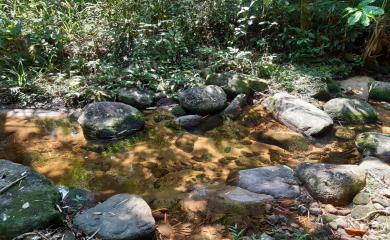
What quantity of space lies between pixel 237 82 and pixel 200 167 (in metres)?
1.99

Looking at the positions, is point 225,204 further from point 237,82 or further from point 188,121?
point 237,82

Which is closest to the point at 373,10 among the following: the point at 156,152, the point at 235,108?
the point at 235,108

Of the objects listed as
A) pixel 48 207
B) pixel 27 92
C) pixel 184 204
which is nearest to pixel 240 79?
pixel 184 204

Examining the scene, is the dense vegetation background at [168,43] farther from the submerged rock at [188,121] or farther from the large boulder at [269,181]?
the large boulder at [269,181]

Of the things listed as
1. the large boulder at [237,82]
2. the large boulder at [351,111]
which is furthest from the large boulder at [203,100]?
the large boulder at [351,111]

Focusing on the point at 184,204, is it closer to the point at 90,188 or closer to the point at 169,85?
the point at 90,188

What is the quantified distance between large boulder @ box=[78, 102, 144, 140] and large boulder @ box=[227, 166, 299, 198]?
163cm

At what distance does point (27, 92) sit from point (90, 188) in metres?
2.66

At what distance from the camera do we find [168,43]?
6020 mm

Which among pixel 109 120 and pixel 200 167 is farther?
pixel 109 120

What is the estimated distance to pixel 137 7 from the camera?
21.0 feet

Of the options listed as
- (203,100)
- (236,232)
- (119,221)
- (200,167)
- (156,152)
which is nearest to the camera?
(119,221)

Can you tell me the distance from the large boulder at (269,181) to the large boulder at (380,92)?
2.87 metres

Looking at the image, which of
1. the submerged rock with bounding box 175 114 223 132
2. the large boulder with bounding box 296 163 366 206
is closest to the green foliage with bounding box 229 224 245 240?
the large boulder with bounding box 296 163 366 206
